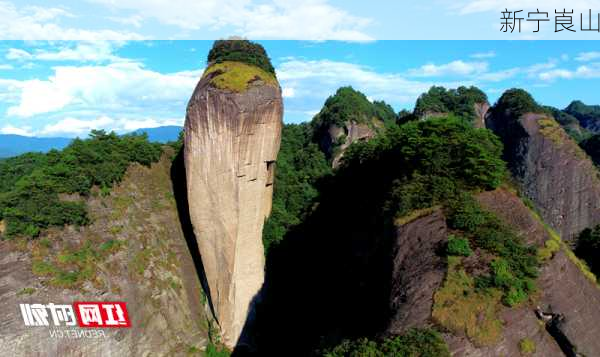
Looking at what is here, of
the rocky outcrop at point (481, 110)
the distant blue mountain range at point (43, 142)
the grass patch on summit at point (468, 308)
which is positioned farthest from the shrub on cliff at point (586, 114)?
the distant blue mountain range at point (43, 142)

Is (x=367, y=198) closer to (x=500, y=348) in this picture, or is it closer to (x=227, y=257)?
(x=227, y=257)

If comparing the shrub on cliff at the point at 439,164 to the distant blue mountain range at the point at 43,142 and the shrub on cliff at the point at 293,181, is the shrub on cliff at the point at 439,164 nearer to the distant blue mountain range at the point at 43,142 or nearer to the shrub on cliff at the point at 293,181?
the shrub on cliff at the point at 293,181

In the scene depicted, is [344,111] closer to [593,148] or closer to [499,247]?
[593,148]

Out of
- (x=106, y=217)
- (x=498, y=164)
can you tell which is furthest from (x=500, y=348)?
(x=106, y=217)

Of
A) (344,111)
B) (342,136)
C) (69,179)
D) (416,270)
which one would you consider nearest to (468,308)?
(416,270)

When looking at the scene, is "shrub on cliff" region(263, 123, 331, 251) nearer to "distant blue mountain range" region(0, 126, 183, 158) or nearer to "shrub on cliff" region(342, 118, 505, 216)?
"shrub on cliff" region(342, 118, 505, 216)

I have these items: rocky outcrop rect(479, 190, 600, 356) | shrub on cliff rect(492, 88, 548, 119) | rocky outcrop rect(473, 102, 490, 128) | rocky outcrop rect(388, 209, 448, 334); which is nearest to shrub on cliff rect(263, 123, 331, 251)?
rocky outcrop rect(388, 209, 448, 334)

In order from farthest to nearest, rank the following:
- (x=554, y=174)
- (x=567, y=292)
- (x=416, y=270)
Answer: (x=554, y=174) < (x=416, y=270) < (x=567, y=292)
